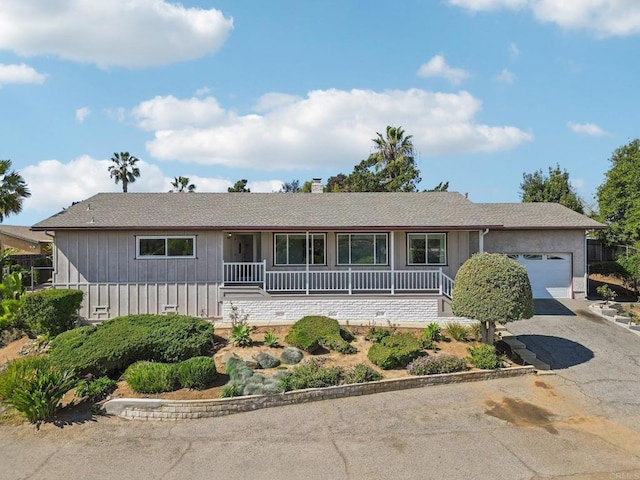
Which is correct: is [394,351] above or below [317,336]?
below

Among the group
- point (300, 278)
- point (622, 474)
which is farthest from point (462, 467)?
point (300, 278)

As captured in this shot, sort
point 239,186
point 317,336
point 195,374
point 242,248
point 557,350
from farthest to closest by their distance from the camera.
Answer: point 239,186 → point 242,248 → point 557,350 → point 317,336 → point 195,374

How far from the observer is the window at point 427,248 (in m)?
15.4

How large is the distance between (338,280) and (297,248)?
6.51ft

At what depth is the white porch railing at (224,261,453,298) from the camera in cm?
1462

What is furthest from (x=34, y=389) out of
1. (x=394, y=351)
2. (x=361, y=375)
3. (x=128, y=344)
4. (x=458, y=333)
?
(x=458, y=333)

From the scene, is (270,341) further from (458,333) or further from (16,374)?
(16,374)

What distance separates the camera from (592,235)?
26.0 m

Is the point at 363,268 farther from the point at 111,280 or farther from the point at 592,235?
the point at 592,235

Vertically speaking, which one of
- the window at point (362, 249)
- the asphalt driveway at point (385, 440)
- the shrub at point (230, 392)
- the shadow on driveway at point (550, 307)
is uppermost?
the window at point (362, 249)

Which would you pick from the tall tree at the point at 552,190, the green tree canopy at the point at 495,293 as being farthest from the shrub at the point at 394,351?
the tall tree at the point at 552,190

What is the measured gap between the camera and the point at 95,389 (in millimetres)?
8766

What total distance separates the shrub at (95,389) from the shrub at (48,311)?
4188 millimetres

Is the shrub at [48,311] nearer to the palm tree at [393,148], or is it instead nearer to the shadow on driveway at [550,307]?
the shadow on driveway at [550,307]
